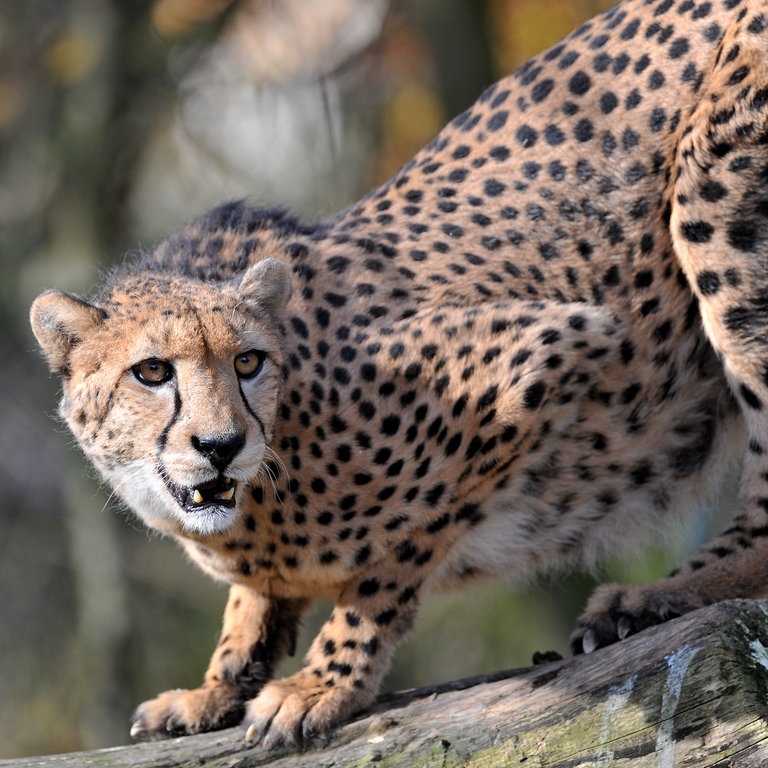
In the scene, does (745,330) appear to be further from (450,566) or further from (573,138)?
(450,566)

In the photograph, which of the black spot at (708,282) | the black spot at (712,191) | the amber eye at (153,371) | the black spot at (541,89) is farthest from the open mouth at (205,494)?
the black spot at (541,89)

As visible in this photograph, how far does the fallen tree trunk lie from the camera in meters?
3.38

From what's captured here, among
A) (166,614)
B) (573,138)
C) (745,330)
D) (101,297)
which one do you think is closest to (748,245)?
(745,330)

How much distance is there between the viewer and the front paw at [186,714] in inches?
172

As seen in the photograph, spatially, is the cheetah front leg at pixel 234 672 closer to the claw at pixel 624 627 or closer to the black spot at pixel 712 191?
the claw at pixel 624 627

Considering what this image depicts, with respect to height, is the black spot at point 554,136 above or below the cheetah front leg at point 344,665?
above

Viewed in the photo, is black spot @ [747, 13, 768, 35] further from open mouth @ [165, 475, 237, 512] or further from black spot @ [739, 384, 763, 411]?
open mouth @ [165, 475, 237, 512]

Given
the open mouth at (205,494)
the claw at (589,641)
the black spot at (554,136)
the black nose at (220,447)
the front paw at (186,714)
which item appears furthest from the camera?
the black spot at (554,136)

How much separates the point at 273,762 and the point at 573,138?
2307mm

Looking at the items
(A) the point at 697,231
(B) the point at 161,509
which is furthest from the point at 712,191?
(B) the point at 161,509

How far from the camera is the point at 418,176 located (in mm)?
4949

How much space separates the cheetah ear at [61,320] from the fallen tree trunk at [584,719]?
121 cm

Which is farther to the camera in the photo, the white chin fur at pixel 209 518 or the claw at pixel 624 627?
the claw at pixel 624 627

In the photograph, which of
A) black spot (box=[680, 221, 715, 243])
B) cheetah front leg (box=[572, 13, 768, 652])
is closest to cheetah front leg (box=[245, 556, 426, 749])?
cheetah front leg (box=[572, 13, 768, 652])
